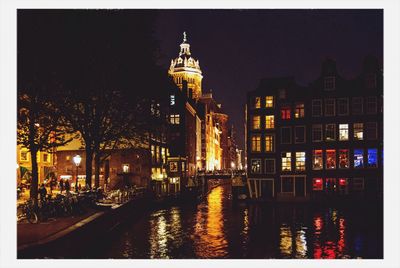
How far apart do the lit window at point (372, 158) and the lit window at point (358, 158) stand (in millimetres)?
702

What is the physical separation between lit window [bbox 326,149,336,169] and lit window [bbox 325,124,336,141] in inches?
53.2

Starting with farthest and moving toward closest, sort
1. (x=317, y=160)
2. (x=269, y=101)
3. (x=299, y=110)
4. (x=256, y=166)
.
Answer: (x=256, y=166) < (x=269, y=101) < (x=299, y=110) < (x=317, y=160)

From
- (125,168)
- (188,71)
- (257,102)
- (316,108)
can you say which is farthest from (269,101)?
(188,71)

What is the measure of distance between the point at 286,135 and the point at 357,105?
326 inches

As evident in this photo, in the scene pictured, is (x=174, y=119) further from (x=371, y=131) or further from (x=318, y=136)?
(x=371, y=131)

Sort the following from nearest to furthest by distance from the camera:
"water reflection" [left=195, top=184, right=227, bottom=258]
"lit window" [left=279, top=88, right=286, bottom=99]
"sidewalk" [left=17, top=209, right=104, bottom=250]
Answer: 1. "sidewalk" [left=17, top=209, right=104, bottom=250]
2. "water reflection" [left=195, top=184, right=227, bottom=258]
3. "lit window" [left=279, top=88, right=286, bottom=99]

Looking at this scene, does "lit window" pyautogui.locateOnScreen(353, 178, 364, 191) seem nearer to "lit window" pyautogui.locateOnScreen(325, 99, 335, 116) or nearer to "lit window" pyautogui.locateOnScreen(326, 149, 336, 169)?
"lit window" pyautogui.locateOnScreen(326, 149, 336, 169)

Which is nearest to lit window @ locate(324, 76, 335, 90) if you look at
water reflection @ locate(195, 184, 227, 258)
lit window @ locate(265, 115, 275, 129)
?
lit window @ locate(265, 115, 275, 129)

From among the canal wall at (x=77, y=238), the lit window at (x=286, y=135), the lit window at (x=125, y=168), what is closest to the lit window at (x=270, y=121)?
the lit window at (x=286, y=135)

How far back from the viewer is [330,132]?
45.7 m

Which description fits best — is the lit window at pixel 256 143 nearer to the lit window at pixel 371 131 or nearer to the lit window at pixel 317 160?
the lit window at pixel 317 160

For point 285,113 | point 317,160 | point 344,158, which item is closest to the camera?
point 344,158

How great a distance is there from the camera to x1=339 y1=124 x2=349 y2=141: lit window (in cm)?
4506
